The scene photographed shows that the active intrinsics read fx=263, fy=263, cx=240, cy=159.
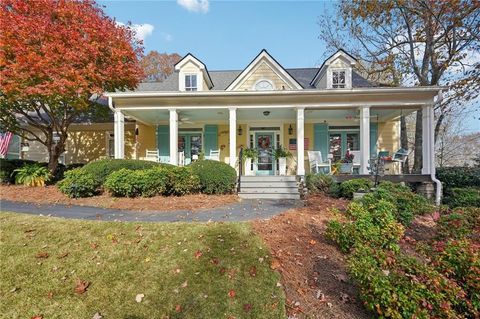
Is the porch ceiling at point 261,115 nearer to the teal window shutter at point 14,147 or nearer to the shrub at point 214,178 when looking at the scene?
the shrub at point 214,178

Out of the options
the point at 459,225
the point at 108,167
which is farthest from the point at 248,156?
the point at 459,225

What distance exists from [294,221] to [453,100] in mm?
14364

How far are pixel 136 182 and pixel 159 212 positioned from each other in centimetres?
193

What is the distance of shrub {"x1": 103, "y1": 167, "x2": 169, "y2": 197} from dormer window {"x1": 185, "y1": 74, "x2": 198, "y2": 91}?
223 inches

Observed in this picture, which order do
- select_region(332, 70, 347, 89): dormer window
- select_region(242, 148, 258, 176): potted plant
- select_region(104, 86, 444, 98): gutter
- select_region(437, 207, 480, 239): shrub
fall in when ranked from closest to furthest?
select_region(437, 207, 480, 239): shrub
select_region(104, 86, 444, 98): gutter
select_region(242, 148, 258, 176): potted plant
select_region(332, 70, 347, 89): dormer window

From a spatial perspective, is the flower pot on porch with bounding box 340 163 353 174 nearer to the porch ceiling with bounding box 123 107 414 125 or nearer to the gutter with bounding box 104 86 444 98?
the porch ceiling with bounding box 123 107 414 125

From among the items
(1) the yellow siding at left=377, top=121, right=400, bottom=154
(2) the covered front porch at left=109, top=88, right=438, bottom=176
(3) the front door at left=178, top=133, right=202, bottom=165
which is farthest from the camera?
(3) the front door at left=178, top=133, right=202, bottom=165

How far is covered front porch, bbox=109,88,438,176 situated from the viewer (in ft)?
32.4

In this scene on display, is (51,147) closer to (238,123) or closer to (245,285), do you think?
(238,123)

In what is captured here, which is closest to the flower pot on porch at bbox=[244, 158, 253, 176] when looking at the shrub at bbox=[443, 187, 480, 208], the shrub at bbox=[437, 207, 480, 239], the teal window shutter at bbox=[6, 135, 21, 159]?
the shrub at bbox=[443, 187, 480, 208]

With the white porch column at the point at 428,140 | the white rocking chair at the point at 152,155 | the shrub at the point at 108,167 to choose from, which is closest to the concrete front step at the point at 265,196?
the shrub at the point at 108,167

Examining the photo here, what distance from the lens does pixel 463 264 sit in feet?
9.48

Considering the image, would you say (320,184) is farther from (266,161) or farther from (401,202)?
(266,161)

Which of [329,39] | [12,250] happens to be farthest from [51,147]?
[329,39]
